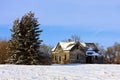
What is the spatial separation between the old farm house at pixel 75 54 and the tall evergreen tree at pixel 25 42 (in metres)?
29.0

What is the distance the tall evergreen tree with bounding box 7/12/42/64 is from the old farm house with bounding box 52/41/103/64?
29011 millimetres

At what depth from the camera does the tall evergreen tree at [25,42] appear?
171 feet

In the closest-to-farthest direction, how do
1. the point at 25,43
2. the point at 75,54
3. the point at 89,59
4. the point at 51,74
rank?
the point at 51,74 < the point at 25,43 < the point at 75,54 < the point at 89,59

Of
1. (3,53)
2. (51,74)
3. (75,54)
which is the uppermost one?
(75,54)

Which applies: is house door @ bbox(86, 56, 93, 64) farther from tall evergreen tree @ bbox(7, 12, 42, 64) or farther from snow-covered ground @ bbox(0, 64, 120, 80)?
snow-covered ground @ bbox(0, 64, 120, 80)

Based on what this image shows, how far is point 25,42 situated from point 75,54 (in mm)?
31563

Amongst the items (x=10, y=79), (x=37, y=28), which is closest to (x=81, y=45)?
(x=37, y=28)

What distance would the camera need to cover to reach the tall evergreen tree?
52.2 metres

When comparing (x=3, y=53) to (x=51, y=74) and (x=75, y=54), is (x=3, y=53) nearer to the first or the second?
(x=75, y=54)

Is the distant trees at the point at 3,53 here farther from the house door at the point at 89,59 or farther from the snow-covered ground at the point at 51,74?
the snow-covered ground at the point at 51,74

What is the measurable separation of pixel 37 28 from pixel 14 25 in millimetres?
3885

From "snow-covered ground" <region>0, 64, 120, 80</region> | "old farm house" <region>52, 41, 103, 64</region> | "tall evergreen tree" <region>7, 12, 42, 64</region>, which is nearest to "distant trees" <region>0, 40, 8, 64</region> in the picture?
"tall evergreen tree" <region>7, 12, 42, 64</region>

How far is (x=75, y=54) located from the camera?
274 ft

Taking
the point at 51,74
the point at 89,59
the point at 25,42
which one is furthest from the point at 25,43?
the point at 89,59
